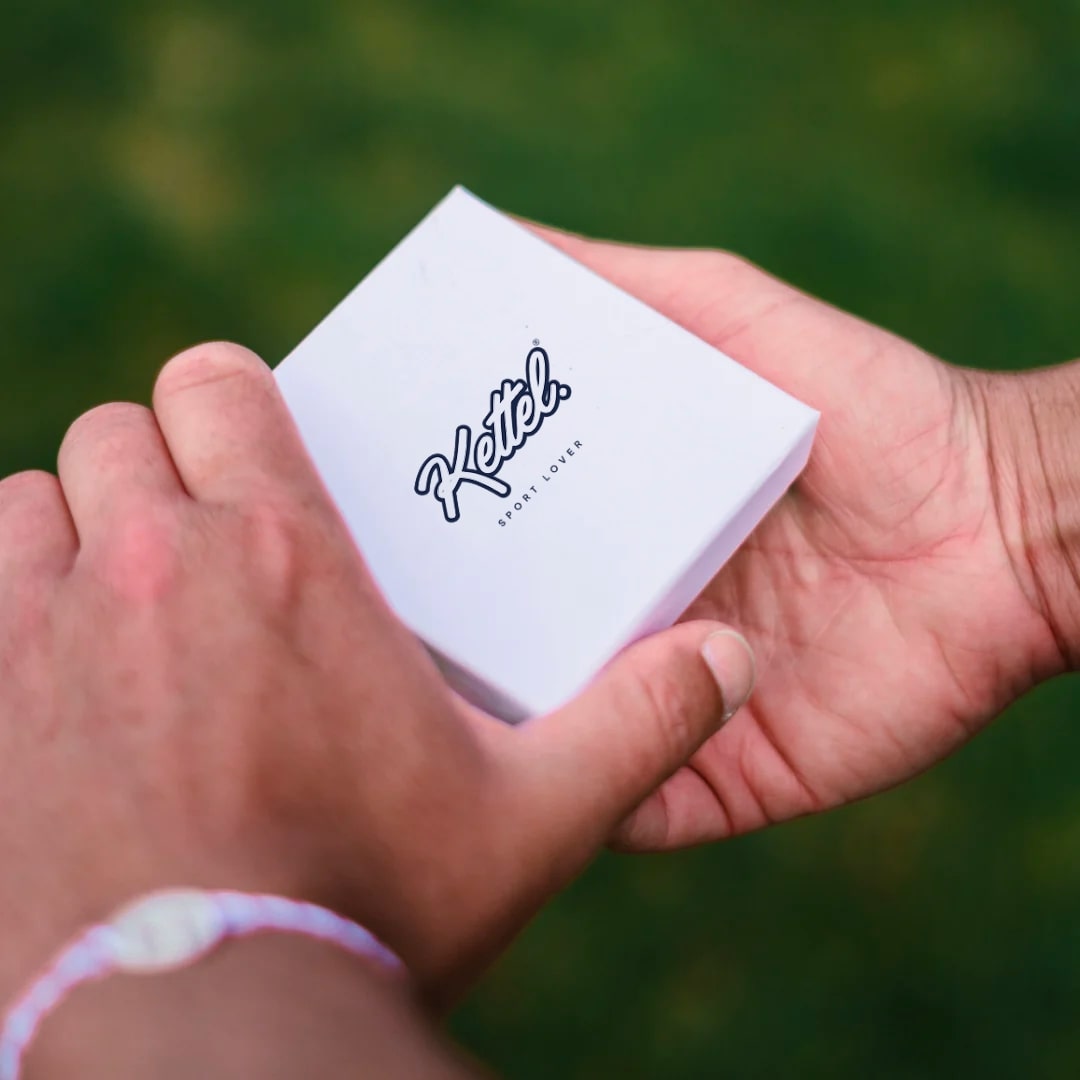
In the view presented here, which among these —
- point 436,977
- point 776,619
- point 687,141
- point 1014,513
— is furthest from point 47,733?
point 687,141

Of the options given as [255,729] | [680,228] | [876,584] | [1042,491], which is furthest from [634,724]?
[680,228]

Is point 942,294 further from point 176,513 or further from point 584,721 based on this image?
point 176,513

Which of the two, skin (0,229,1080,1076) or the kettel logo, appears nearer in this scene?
skin (0,229,1080,1076)

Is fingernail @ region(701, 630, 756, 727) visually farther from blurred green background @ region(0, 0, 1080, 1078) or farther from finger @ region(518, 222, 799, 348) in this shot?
blurred green background @ region(0, 0, 1080, 1078)

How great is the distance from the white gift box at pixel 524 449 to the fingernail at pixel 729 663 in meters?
0.08

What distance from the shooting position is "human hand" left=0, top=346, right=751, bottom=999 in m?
0.65

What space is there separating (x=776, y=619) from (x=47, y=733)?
0.73 m

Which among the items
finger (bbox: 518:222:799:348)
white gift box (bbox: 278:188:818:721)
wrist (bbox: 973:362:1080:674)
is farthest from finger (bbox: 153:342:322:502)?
wrist (bbox: 973:362:1080:674)

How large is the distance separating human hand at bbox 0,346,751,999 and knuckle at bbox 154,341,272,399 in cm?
2

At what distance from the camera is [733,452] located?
95cm

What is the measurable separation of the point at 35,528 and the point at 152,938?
327mm

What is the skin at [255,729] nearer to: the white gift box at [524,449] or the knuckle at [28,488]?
the knuckle at [28,488]

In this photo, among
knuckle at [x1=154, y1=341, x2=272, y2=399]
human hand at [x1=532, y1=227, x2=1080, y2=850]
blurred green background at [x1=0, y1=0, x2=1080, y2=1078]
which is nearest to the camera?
knuckle at [x1=154, y1=341, x2=272, y2=399]

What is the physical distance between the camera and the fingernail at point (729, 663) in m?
0.83
